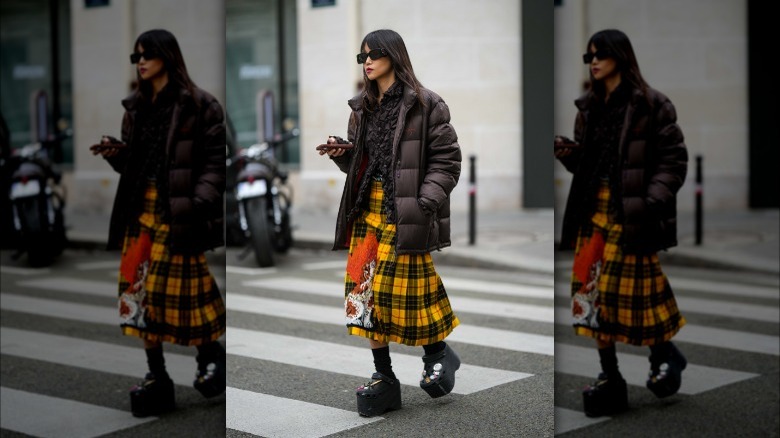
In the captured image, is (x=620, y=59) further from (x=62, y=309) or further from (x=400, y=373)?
(x=62, y=309)

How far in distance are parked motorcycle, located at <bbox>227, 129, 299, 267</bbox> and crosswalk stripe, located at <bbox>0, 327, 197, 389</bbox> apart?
4.30 feet

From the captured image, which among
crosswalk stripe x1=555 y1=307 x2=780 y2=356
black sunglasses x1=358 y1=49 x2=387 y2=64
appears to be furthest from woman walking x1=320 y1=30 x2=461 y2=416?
crosswalk stripe x1=555 y1=307 x2=780 y2=356

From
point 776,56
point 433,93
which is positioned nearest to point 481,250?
point 433,93

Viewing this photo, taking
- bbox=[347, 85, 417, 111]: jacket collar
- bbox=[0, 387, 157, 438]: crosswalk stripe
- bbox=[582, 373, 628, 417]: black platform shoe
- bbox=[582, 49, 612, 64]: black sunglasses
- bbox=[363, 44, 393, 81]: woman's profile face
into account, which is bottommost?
bbox=[0, 387, 157, 438]: crosswalk stripe

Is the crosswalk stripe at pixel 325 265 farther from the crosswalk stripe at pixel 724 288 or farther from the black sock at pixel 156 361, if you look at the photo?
the crosswalk stripe at pixel 724 288

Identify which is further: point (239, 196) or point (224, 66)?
point (239, 196)

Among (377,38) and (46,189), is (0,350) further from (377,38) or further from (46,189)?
(377,38)

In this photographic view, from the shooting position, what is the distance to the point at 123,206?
329 centimetres

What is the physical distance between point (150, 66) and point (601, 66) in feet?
4.23

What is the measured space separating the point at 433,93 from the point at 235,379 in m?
0.96

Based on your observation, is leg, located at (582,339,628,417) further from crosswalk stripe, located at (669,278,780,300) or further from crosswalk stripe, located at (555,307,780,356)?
crosswalk stripe, located at (669,278,780,300)

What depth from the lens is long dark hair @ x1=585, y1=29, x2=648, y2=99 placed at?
3141mm

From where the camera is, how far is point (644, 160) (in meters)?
3.17

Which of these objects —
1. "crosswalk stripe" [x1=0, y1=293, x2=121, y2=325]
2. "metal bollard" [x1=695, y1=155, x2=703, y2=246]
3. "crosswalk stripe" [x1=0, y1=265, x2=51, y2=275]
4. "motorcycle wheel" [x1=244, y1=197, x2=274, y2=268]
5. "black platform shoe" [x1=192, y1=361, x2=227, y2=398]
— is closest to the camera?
"black platform shoe" [x1=192, y1=361, x2=227, y2=398]
